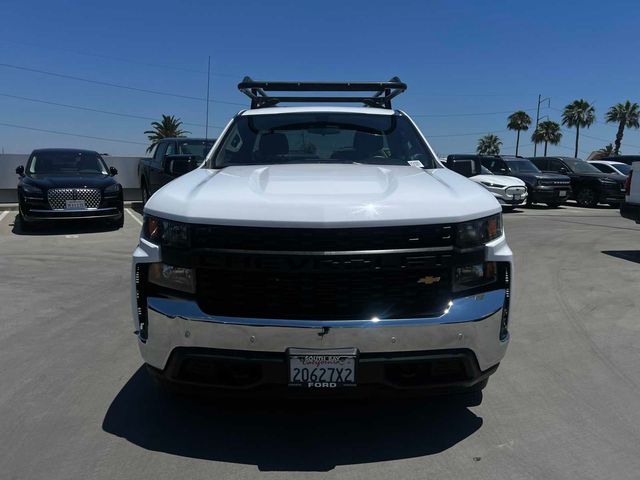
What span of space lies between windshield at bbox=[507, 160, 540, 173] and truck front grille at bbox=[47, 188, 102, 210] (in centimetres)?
1388

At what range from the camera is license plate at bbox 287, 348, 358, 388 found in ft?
9.05

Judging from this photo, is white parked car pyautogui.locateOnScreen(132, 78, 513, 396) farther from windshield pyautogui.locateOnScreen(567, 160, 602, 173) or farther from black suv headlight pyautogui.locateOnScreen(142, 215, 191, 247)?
windshield pyautogui.locateOnScreen(567, 160, 602, 173)

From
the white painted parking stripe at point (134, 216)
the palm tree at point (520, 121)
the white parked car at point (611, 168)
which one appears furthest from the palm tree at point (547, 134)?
the white painted parking stripe at point (134, 216)

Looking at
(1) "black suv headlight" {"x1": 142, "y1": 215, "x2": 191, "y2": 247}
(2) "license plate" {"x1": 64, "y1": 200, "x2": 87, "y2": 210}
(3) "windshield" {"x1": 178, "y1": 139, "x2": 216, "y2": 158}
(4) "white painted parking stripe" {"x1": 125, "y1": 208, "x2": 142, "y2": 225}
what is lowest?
(4) "white painted parking stripe" {"x1": 125, "y1": 208, "x2": 142, "y2": 225}

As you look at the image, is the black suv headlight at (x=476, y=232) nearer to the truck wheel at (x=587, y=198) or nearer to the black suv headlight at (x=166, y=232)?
the black suv headlight at (x=166, y=232)

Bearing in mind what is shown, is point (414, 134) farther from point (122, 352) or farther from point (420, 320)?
point (122, 352)

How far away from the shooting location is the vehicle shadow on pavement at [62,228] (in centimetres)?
1155

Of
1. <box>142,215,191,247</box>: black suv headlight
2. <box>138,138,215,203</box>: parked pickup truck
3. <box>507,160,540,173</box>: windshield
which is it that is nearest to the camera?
<box>142,215,191,247</box>: black suv headlight

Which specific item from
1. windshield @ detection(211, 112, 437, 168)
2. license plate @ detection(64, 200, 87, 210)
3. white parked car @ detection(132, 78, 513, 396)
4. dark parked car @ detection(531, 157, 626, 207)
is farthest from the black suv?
white parked car @ detection(132, 78, 513, 396)

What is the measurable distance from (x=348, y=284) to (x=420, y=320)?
15.5 inches

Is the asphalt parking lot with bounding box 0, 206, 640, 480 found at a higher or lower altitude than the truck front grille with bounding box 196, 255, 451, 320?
lower

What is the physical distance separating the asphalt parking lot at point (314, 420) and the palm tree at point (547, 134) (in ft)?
235

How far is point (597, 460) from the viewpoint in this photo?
2.93 metres

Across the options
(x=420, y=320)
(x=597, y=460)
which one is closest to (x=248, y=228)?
(x=420, y=320)
